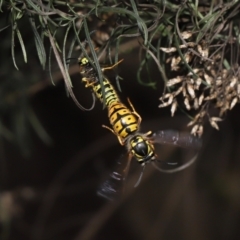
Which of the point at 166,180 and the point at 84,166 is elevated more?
the point at 84,166

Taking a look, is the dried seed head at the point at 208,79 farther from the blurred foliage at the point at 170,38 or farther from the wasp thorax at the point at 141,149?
the wasp thorax at the point at 141,149

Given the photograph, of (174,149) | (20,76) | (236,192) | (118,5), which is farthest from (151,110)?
(118,5)

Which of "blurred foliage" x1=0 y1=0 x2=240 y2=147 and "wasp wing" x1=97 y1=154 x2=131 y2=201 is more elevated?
"blurred foliage" x1=0 y1=0 x2=240 y2=147

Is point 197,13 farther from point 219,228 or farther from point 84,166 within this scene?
point 219,228

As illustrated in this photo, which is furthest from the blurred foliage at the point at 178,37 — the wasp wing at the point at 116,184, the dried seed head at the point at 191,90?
the wasp wing at the point at 116,184

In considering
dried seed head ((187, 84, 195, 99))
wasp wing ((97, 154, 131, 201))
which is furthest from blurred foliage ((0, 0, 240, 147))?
wasp wing ((97, 154, 131, 201))

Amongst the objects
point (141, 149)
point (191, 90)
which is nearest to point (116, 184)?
point (141, 149)

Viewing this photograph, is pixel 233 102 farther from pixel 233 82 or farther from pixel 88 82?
pixel 88 82

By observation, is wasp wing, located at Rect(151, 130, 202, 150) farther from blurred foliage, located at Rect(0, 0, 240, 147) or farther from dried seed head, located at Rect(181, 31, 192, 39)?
dried seed head, located at Rect(181, 31, 192, 39)
